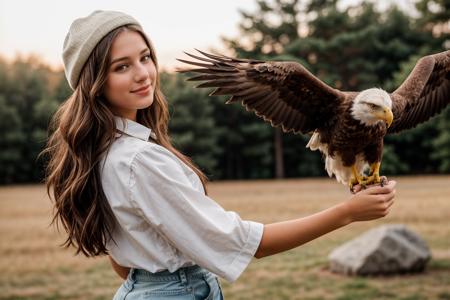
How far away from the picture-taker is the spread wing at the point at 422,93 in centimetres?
257

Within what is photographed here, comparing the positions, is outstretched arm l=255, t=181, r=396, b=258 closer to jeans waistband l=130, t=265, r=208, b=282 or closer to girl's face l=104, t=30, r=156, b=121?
jeans waistband l=130, t=265, r=208, b=282

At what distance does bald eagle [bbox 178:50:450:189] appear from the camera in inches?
96.2

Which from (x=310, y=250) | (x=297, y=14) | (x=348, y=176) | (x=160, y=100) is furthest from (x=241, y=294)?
(x=297, y=14)

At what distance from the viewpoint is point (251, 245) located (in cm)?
174

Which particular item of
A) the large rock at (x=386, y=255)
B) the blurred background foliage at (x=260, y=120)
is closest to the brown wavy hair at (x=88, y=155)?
the large rock at (x=386, y=255)

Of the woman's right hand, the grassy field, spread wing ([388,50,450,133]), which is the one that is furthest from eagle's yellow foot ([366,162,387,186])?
the grassy field

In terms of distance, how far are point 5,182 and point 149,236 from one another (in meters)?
33.5

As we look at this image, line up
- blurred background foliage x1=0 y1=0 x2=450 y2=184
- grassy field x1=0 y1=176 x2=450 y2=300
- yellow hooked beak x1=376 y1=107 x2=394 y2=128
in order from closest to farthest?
yellow hooked beak x1=376 y1=107 x2=394 y2=128 → grassy field x1=0 y1=176 x2=450 y2=300 → blurred background foliage x1=0 y1=0 x2=450 y2=184

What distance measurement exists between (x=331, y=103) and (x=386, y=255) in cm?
466

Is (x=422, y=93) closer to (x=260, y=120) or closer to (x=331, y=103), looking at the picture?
(x=331, y=103)

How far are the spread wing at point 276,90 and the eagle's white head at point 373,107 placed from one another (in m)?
0.17

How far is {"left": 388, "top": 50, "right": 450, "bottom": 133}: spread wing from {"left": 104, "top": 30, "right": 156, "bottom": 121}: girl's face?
1.15m

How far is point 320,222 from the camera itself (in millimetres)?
1764

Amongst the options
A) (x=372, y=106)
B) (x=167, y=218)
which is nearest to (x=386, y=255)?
(x=372, y=106)
